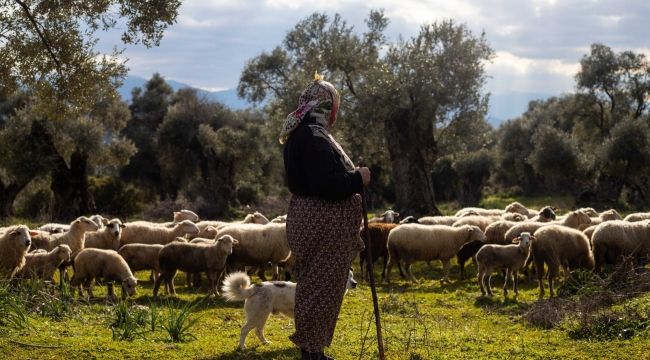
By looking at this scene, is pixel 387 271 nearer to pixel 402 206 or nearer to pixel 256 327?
pixel 256 327

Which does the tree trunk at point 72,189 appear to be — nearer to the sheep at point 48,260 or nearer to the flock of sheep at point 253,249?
the flock of sheep at point 253,249

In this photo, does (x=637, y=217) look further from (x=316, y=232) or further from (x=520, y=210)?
(x=316, y=232)

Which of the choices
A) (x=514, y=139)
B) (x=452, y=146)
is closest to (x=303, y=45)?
(x=452, y=146)

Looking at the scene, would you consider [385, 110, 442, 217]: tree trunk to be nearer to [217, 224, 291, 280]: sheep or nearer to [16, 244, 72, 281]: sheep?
Result: [217, 224, 291, 280]: sheep

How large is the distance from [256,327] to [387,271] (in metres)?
7.45

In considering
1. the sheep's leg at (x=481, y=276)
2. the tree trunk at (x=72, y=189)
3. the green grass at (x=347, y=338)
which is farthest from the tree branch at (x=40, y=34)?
the tree trunk at (x=72, y=189)

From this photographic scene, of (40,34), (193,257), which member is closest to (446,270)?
(193,257)

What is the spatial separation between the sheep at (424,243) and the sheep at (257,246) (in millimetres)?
2592

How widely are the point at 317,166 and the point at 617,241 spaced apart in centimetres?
928

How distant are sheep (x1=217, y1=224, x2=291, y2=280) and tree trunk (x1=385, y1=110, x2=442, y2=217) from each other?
45.3 feet

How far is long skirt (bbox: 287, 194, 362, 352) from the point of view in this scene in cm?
609

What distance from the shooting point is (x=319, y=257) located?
611 centimetres

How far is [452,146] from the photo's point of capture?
93.0ft

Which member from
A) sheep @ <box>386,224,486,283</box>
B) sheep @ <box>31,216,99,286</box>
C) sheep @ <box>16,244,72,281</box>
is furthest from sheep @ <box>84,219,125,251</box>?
sheep @ <box>386,224,486,283</box>
